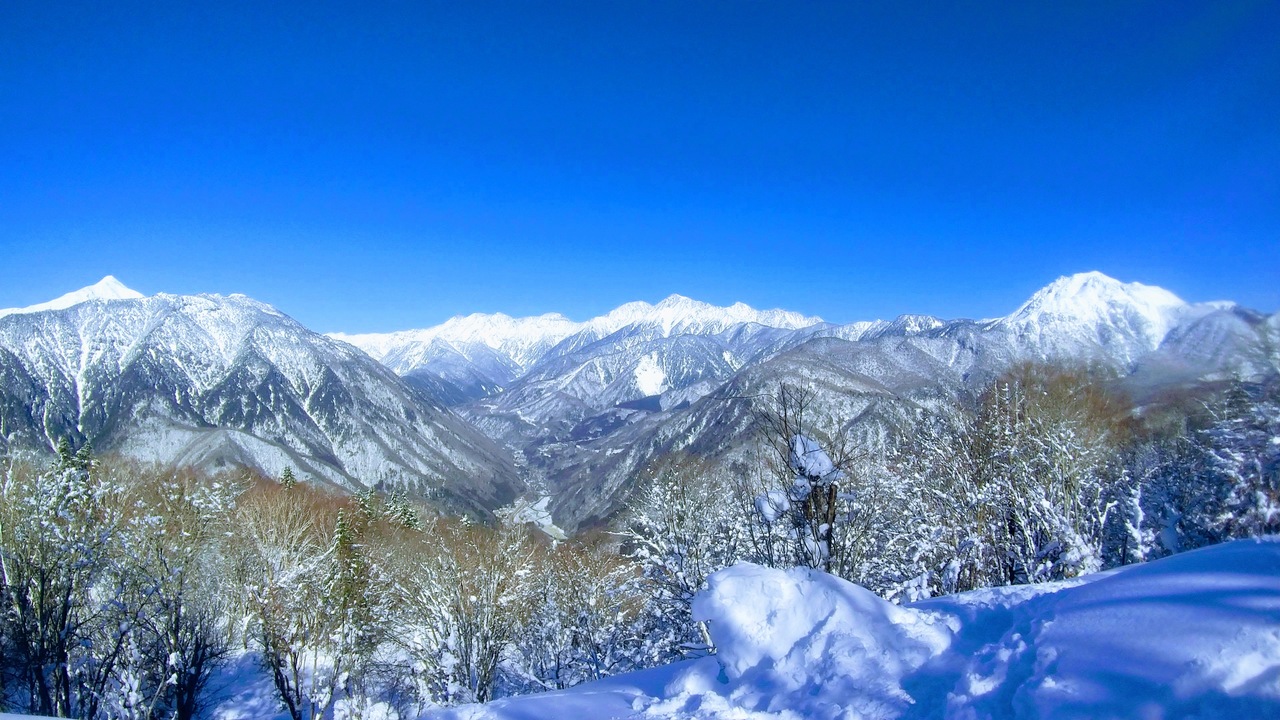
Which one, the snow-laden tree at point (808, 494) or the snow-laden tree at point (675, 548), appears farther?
the snow-laden tree at point (675, 548)

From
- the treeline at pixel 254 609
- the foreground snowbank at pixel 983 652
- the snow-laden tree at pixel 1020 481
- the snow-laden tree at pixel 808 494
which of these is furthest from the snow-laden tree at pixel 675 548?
the foreground snowbank at pixel 983 652

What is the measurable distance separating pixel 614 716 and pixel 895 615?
10.3 feet

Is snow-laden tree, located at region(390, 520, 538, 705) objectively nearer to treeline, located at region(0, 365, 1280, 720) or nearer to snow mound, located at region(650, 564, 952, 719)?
treeline, located at region(0, 365, 1280, 720)

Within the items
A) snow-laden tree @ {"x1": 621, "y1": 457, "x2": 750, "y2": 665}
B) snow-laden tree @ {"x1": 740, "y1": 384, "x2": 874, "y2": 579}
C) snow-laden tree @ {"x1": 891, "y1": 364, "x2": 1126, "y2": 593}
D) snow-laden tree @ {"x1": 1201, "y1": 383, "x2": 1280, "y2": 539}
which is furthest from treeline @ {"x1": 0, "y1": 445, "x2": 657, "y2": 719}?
Answer: snow-laden tree @ {"x1": 1201, "y1": 383, "x2": 1280, "y2": 539}

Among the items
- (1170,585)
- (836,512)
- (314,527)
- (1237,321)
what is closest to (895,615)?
(1170,585)

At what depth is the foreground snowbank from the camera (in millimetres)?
3938

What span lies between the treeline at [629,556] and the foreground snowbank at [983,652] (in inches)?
163

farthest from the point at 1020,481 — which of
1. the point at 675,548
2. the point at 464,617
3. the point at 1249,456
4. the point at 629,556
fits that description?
the point at 464,617

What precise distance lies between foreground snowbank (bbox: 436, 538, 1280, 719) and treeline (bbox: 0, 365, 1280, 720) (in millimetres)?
4138

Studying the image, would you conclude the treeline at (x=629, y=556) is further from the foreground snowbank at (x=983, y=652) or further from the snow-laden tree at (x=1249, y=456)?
the foreground snowbank at (x=983, y=652)

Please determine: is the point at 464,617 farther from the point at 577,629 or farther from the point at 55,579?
the point at 55,579

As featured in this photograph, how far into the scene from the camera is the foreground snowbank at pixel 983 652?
12.9 ft

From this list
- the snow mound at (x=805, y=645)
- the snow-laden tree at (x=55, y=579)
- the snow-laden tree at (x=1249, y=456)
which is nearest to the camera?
the snow mound at (x=805, y=645)

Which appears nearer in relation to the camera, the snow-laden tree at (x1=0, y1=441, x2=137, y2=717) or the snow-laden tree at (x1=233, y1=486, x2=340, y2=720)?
the snow-laden tree at (x1=0, y1=441, x2=137, y2=717)
